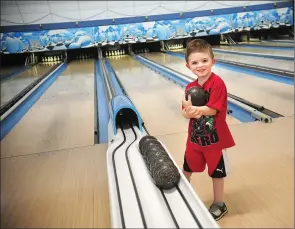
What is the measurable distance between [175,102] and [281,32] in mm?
8394

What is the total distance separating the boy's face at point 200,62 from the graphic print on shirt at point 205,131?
0.20 meters

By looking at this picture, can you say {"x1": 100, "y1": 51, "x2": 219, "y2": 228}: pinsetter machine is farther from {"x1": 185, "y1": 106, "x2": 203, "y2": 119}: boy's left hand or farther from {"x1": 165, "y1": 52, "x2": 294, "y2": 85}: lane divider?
{"x1": 165, "y1": 52, "x2": 294, "y2": 85}: lane divider

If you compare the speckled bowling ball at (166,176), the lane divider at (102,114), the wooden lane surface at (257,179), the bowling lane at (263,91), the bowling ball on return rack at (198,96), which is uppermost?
the bowling ball on return rack at (198,96)

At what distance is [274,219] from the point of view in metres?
1.24

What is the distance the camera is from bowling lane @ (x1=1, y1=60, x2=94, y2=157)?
2.34m

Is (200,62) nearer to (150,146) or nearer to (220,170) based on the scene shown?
(220,170)

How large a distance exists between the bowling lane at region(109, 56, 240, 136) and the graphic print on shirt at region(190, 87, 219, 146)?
113 centimetres

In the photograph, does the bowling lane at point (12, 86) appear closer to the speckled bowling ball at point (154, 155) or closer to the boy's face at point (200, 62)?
the speckled bowling ball at point (154, 155)

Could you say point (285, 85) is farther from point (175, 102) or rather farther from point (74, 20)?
point (74, 20)

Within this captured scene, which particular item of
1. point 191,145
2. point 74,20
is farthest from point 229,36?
point 191,145

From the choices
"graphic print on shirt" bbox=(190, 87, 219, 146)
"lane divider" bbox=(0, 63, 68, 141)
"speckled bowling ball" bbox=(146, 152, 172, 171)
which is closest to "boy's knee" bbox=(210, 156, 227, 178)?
"graphic print on shirt" bbox=(190, 87, 219, 146)

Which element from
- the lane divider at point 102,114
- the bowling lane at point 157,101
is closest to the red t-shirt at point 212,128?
the bowling lane at point 157,101

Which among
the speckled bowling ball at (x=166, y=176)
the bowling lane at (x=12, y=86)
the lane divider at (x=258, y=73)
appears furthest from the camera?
the bowling lane at (x=12, y=86)

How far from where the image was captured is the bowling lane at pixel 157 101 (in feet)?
8.39
